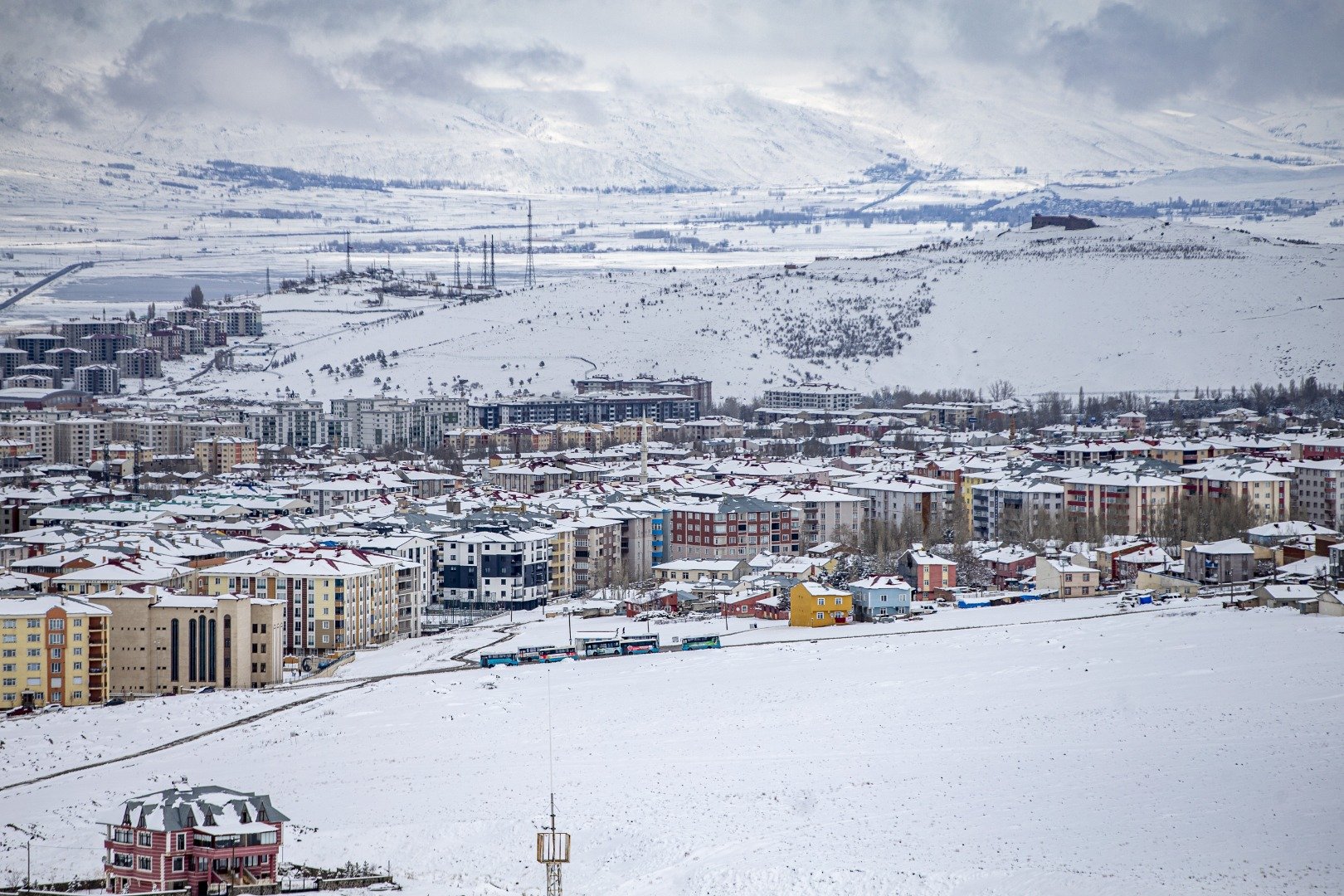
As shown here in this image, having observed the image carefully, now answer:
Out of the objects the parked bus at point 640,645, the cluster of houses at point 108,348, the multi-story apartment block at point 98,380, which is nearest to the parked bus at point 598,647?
the parked bus at point 640,645

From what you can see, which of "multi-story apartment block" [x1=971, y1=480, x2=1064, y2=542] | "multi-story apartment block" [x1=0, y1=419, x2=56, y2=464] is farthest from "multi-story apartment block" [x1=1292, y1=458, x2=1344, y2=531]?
"multi-story apartment block" [x1=0, y1=419, x2=56, y2=464]

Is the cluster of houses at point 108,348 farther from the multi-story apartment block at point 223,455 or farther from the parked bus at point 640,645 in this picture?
the parked bus at point 640,645

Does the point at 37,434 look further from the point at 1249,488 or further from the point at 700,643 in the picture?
the point at 700,643

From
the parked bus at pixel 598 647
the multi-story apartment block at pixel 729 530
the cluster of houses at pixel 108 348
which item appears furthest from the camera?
the cluster of houses at pixel 108 348

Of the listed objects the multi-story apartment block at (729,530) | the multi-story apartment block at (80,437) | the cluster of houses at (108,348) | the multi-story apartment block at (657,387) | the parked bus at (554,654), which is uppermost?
the cluster of houses at (108,348)

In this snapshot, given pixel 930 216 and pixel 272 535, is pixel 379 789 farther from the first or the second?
pixel 930 216

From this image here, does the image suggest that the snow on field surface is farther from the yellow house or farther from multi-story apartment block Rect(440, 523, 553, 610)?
multi-story apartment block Rect(440, 523, 553, 610)
